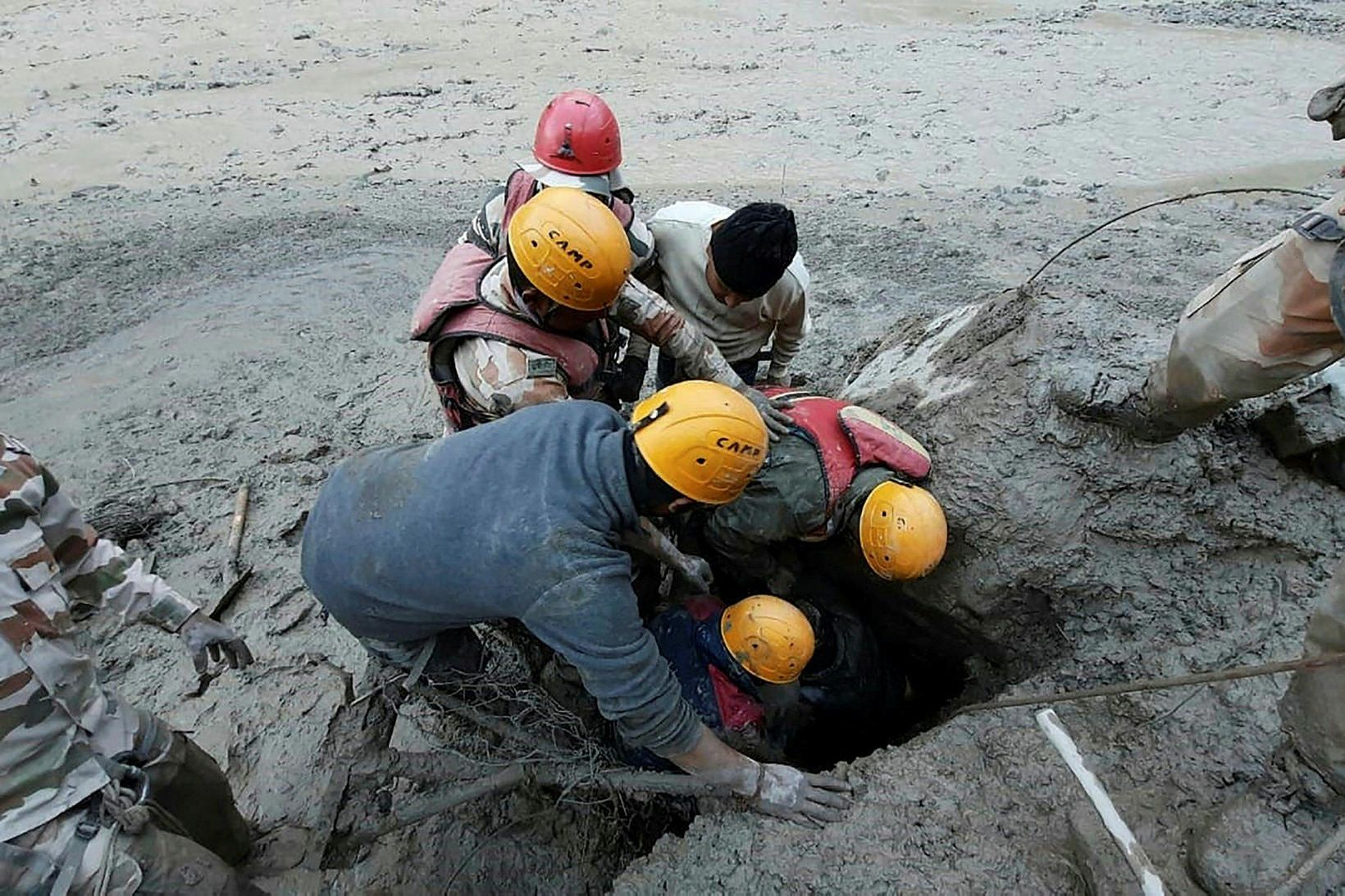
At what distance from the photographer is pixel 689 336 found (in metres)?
3.04

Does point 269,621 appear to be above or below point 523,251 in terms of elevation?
below

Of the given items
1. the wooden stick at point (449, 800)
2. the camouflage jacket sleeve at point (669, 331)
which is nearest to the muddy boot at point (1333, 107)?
the camouflage jacket sleeve at point (669, 331)

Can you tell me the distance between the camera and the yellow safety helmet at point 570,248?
2.57 meters

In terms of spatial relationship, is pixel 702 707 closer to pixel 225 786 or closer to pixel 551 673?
pixel 551 673

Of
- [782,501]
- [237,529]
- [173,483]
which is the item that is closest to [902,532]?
[782,501]

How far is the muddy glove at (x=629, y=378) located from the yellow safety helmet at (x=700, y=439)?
1.51 metres

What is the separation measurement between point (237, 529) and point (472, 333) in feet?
6.23

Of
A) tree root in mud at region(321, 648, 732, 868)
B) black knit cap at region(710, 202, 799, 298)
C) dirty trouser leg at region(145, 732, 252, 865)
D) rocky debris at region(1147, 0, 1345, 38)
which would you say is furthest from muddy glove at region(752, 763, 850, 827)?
rocky debris at region(1147, 0, 1345, 38)

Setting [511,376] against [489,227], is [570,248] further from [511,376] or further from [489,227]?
[489,227]

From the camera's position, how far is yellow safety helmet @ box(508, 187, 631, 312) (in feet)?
8.45

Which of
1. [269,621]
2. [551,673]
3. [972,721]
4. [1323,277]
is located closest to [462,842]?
[551,673]

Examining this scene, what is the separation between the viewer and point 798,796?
222 centimetres

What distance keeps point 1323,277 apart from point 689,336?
5.92 feet

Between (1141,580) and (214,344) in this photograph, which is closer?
(1141,580)
